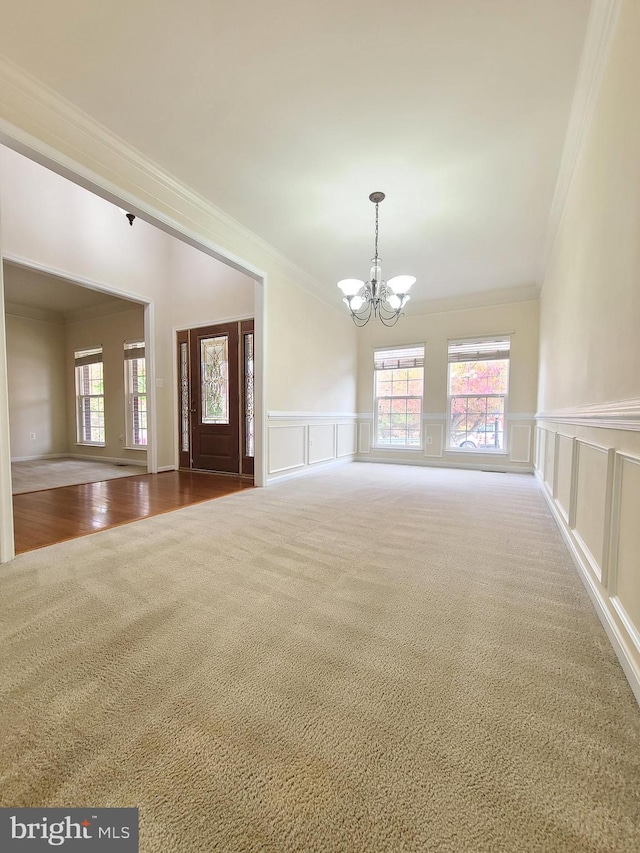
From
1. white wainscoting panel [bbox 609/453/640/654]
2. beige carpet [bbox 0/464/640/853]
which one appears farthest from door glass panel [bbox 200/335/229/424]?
white wainscoting panel [bbox 609/453/640/654]

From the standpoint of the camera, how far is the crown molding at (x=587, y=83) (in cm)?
164

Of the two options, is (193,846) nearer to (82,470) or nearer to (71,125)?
(71,125)

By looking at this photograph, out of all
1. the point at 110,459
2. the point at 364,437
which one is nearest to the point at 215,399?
the point at 110,459

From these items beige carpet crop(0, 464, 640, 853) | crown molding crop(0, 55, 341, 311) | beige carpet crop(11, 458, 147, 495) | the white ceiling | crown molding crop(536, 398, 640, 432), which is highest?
the white ceiling

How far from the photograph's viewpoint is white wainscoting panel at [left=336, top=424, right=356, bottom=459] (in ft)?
20.1

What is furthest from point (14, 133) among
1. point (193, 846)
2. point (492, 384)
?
point (492, 384)

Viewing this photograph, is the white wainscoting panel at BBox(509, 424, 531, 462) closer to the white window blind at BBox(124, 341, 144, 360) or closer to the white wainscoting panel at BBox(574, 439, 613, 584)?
the white wainscoting panel at BBox(574, 439, 613, 584)

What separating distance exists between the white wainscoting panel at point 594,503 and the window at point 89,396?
743 centimetres

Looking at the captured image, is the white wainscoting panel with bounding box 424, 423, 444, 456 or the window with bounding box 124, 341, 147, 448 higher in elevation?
the window with bounding box 124, 341, 147, 448

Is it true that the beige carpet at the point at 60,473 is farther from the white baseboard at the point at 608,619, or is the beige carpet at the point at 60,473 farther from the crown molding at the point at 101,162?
the white baseboard at the point at 608,619

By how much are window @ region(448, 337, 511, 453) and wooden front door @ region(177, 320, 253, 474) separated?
349cm

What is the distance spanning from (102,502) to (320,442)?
10.1ft

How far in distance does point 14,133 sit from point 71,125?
16.9 inches

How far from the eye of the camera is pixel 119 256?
4.85 metres
